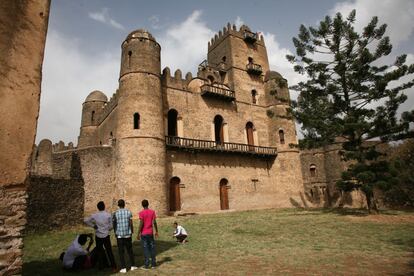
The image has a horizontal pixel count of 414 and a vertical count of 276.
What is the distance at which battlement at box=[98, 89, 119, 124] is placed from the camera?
22.2 metres

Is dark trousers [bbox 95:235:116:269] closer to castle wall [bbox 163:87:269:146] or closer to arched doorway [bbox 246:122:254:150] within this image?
castle wall [bbox 163:87:269:146]

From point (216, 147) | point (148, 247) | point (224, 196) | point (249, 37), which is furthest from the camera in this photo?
point (249, 37)

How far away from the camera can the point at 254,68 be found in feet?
85.3

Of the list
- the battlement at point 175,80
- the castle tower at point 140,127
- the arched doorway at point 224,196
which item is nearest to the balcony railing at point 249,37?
the battlement at point 175,80

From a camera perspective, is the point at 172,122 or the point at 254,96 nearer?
the point at 172,122

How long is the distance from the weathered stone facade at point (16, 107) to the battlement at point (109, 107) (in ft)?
52.8

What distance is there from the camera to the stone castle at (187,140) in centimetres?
1752

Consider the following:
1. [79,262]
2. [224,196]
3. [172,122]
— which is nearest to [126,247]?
[79,262]

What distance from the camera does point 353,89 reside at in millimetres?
16391

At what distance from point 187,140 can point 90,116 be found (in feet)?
35.7

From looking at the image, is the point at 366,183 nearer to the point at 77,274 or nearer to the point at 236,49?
the point at 77,274

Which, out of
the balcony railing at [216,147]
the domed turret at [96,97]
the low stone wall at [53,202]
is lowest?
the low stone wall at [53,202]

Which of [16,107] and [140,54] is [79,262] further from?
[140,54]

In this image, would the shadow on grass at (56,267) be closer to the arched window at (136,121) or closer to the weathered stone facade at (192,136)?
the weathered stone facade at (192,136)
